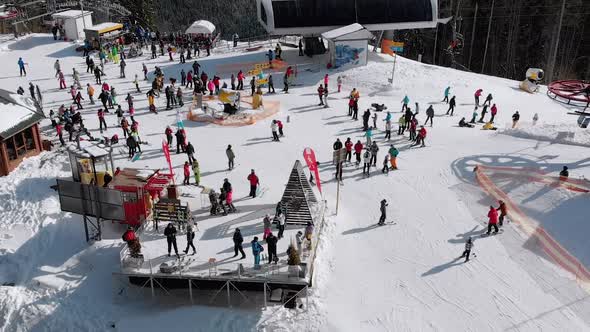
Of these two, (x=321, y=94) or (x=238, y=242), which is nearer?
(x=238, y=242)

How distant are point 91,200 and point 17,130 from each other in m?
6.80

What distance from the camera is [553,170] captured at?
2155 cm

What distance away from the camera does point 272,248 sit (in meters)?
15.1

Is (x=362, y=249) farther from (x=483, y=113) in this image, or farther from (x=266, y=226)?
(x=483, y=113)

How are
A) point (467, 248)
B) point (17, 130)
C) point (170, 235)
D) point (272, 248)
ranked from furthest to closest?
1. point (17, 130)
2. point (467, 248)
3. point (170, 235)
4. point (272, 248)

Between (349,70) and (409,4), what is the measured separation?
7.14m

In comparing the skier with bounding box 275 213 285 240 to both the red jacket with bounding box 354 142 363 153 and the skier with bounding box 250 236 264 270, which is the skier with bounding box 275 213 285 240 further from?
the red jacket with bounding box 354 142 363 153

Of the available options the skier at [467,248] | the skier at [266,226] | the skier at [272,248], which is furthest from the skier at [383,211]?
the skier at [272,248]

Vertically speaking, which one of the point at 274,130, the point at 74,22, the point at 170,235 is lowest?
the point at 170,235

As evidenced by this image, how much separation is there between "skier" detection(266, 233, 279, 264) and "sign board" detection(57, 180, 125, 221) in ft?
16.8

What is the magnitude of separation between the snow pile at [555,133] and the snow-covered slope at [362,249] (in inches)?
6.9

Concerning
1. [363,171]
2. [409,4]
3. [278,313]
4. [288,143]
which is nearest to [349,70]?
[409,4]

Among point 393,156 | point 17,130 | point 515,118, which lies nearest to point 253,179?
point 393,156

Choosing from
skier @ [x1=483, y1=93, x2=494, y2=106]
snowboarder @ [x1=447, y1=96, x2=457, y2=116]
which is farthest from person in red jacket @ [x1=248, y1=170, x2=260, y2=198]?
skier @ [x1=483, y1=93, x2=494, y2=106]
